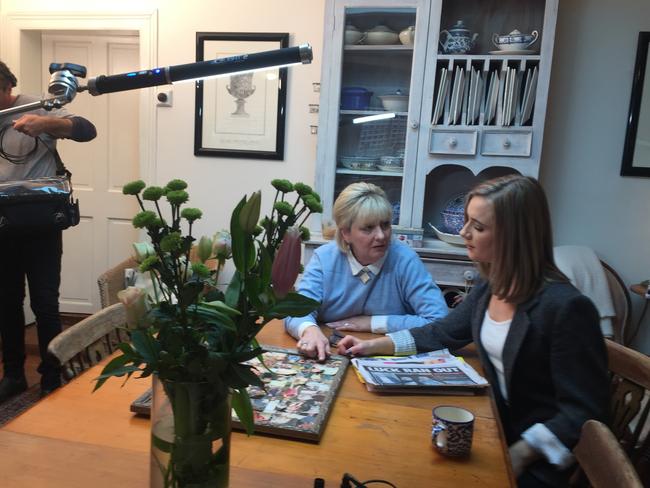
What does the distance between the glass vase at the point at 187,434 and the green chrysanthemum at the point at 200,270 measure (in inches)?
5.4

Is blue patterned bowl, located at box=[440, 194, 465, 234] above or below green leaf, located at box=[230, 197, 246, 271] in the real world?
Answer: below

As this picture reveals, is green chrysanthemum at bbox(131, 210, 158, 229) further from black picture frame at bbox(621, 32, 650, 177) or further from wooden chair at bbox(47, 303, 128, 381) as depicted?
black picture frame at bbox(621, 32, 650, 177)

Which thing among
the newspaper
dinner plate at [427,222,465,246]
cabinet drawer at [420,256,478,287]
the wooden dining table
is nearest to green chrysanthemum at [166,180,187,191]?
the wooden dining table

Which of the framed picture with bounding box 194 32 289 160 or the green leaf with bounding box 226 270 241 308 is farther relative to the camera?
the framed picture with bounding box 194 32 289 160

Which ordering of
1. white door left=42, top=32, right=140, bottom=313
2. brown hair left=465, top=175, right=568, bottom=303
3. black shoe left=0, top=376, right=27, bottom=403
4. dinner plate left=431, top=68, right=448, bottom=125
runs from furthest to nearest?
white door left=42, top=32, right=140, bottom=313 < dinner plate left=431, top=68, right=448, bottom=125 < black shoe left=0, top=376, right=27, bottom=403 < brown hair left=465, top=175, right=568, bottom=303

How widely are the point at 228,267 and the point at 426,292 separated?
1.45 metres

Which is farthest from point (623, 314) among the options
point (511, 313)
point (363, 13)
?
point (363, 13)

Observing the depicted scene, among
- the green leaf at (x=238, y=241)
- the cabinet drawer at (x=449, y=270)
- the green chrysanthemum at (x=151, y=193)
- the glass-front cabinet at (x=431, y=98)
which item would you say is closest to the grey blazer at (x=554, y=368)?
the green leaf at (x=238, y=241)

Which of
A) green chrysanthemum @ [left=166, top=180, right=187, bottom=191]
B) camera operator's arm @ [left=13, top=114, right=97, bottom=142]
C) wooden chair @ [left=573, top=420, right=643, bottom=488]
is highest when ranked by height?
camera operator's arm @ [left=13, top=114, right=97, bottom=142]

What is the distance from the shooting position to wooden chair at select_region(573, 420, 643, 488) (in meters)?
0.77

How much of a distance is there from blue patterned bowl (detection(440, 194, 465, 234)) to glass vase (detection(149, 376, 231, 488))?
2.14 meters

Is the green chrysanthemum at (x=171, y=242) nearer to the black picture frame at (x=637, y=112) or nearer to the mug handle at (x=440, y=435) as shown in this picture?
the mug handle at (x=440, y=435)

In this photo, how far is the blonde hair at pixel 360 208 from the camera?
1.82 m

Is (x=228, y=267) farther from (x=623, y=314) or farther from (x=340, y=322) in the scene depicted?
(x=623, y=314)
